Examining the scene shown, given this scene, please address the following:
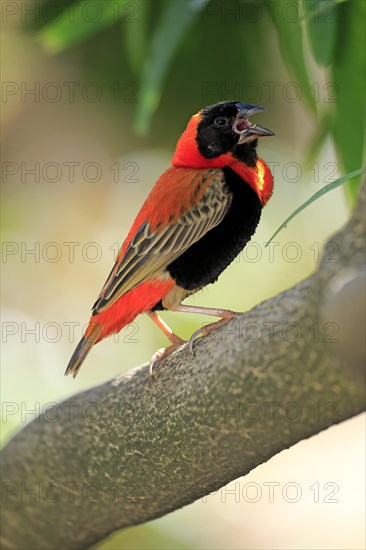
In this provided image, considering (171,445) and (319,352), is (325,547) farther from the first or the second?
(319,352)

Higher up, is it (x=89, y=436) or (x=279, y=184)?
(x=279, y=184)

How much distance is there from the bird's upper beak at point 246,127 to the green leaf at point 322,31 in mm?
514

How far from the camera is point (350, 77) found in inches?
108

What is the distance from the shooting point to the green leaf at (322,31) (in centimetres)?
243

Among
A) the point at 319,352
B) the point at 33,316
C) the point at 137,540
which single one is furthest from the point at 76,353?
the point at 33,316

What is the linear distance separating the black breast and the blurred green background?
109 centimetres

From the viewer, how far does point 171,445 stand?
2.29m

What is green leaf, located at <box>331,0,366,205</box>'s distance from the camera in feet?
8.98

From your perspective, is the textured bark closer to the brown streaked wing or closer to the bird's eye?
the brown streaked wing

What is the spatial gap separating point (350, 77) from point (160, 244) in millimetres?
744

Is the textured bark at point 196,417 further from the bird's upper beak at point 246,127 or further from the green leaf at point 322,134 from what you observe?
the green leaf at point 322,134

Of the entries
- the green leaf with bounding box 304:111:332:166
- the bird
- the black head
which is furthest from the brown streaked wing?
the green leaf with bounding box 304:111:332:166

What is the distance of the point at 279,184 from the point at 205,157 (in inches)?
90.3

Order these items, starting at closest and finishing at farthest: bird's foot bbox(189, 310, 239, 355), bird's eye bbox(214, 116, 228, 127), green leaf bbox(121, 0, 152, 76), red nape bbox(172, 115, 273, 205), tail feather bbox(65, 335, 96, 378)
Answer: bird's foot bbox(189, 310, 239, 355)
tail feather bbox(65, 335, 96, 378)
red nape bbox(172, 115, 273, 205)
bird's eye bbox(214, 116, 228, 127)
green leaf bbox(121, 0, 152, 76)
